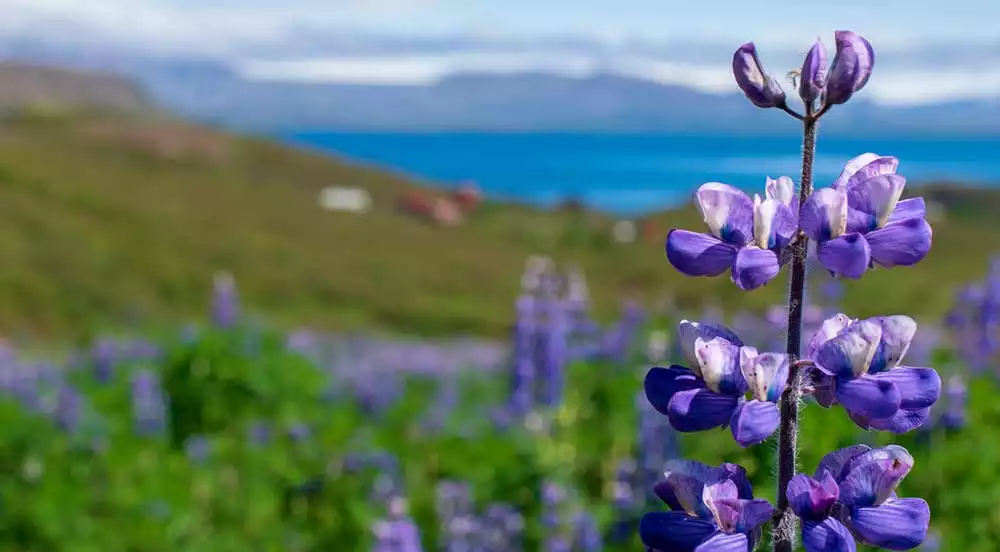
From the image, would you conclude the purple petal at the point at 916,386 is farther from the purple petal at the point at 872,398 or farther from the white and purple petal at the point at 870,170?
the white and purple petal at the point at 870,170

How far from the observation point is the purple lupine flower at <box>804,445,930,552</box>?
1.53 m

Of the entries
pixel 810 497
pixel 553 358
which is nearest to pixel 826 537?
pixel 810 497

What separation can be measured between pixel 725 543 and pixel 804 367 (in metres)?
0.29

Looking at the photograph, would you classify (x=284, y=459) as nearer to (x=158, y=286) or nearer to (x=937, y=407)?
(x=937, y=407)

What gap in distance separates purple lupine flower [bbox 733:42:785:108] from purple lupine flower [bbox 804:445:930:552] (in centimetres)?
51

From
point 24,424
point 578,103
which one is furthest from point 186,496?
point 578,103

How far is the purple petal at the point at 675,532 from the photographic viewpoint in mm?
1575

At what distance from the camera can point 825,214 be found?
1511 mm

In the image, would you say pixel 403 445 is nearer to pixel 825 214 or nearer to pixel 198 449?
pixel 198 449

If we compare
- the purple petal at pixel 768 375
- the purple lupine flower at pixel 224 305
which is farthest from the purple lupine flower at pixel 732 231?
the purple lupine flower at pixel 224 305

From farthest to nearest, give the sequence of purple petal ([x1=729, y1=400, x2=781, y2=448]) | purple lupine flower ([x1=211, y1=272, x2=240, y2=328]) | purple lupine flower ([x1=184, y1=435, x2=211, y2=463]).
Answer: purple lupine flower ([x1=211, y1=272, x2=240, y2=328]), purple lupine flower ([x1=184, y1=435, x2=211, y2=463]), purple petal ([x1=729, y1=400, x2=781, y2=448])

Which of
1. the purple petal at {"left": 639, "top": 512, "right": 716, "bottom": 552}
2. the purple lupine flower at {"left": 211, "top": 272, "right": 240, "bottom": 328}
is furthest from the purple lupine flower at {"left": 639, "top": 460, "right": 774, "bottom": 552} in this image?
the purple lupine flower at {"left": 211, "top": 272, "right": 240, "bottom": 328}

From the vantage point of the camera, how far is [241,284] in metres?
19.3

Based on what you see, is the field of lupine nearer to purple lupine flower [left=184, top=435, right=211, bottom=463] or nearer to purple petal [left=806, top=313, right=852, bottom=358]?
purple lupine flower [left=184, top=435, right=211, bottom=463]
